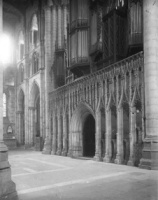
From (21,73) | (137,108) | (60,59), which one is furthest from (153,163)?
(21,73)

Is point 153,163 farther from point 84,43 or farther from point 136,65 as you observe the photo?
point 84,43

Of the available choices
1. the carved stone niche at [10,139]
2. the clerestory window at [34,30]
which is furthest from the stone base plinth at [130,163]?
the clerestory window at [34,30]

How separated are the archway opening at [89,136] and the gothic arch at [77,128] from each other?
0.22 meters

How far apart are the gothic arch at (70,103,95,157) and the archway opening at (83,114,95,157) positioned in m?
0.22

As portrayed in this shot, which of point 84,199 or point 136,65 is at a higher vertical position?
point 136,65

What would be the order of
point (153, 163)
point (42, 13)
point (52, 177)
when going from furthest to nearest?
point (42, 13), point (153, 163), point (52, 177)

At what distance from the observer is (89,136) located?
18.2 meters

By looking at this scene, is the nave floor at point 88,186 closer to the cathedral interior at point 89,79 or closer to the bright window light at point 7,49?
the cathedral interior at point 89,79

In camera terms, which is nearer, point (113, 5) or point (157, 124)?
point (157, 124)

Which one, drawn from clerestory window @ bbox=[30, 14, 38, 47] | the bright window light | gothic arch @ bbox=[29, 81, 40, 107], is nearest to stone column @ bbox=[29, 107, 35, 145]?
gothic arch @ bbox=[29, 81, 40, 107]

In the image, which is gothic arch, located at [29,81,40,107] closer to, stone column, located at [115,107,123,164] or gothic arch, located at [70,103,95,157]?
gothic arch, located at [70,103,95,157]

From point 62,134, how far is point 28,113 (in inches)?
374

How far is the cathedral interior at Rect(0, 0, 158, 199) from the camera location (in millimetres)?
12367

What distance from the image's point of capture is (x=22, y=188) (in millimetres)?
8078
